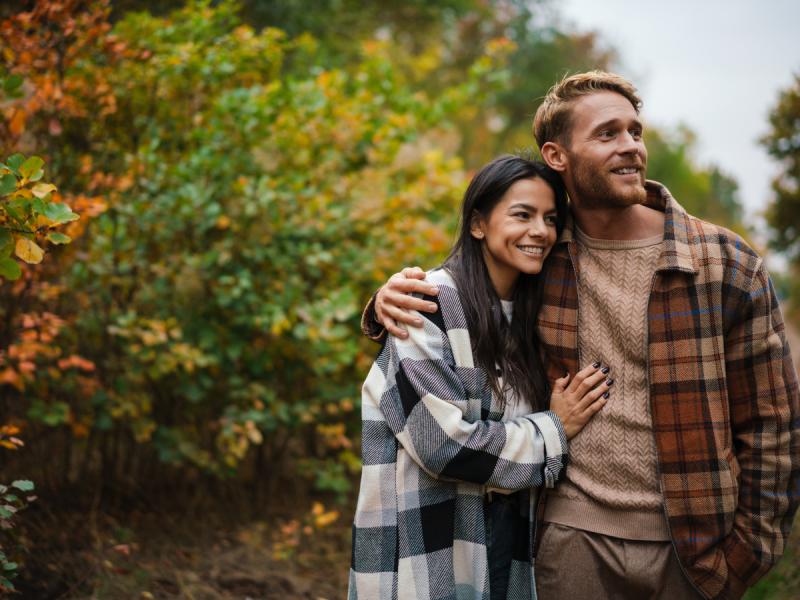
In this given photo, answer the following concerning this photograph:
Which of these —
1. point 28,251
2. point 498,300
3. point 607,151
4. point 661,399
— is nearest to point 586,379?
point 661,399

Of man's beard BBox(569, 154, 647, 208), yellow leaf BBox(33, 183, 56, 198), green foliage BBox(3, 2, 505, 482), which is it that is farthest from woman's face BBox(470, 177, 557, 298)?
green foliage BBox(3, 2, 505, 482)

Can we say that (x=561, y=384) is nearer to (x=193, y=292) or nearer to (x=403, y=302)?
(x=403, y=302)

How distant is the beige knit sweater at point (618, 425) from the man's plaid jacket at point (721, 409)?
5 cm

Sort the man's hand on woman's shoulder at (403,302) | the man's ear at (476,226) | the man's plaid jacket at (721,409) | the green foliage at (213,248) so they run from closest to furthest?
the man's plaid jacket at (721,409), the man's hand on woman's shoulder at (403,302), the man's ear at (476,226), the green foliage at (213,248)

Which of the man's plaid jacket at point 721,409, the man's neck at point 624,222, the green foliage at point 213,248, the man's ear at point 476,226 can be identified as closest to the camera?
the man's plaid jacket at point 721,409

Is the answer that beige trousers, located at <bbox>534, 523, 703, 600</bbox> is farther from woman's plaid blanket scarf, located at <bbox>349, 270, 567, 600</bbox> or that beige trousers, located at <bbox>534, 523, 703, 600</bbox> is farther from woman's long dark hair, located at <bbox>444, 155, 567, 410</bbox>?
woman's long dark hair, located at <bbox>444, 155, 567, 410</bbox>

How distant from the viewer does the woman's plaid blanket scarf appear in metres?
2.02

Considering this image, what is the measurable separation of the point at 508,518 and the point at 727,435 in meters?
0.73

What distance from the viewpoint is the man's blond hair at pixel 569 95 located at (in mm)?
2246

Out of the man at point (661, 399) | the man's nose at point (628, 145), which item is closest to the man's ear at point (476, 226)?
the man at point (661, 399)

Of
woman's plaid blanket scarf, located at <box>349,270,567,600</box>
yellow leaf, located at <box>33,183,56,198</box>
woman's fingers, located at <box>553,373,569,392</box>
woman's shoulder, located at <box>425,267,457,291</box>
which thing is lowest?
woman's plaid blanket scarf, located at <box>349,270,567,600</box>

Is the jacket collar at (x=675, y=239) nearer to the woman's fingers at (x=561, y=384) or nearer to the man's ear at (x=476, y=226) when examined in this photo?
the woman's fingers at (x=561, y=384)

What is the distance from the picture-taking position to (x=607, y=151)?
7.10 ft

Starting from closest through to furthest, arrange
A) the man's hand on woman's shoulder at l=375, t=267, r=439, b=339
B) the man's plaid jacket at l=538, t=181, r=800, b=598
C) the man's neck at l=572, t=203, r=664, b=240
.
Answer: the man's plaid jacket at l=538, t=181, r=800, b=598, the man's hand on woman's shoulder at l=375, t=267, r=439, b=339, the man's neck at l=572, t=203, r=664, b=240
